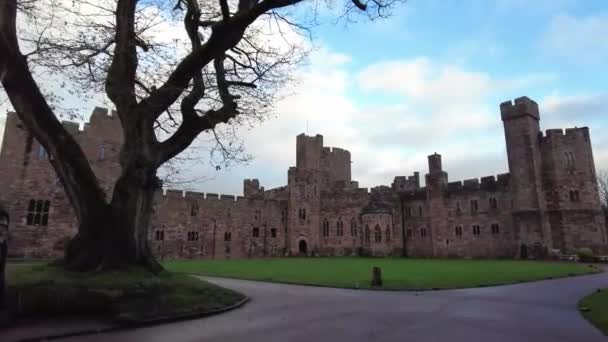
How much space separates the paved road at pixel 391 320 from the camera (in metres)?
6.29

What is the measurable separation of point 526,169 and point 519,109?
19.1 feet

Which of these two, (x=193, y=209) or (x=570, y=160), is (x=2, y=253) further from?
(x=570, y=160)

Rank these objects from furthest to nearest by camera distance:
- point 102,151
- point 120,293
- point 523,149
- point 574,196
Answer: point 523,149 → point 574,196 → point 102,151 → point 120,293

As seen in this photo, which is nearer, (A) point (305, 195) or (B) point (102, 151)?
(B) point (102, 151)

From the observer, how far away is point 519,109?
117 feet

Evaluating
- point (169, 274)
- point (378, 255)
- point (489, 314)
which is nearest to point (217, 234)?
point (378, 255)

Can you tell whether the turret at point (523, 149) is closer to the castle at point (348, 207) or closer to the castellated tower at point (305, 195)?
the castle at point (348, 207)

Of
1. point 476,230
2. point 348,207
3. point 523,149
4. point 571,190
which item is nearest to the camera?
point 571,190

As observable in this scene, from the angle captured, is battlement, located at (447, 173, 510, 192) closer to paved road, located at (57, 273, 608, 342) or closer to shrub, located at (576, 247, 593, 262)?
shrub, located at (576, 247, 593, 262)

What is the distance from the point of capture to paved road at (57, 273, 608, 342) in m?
6.29

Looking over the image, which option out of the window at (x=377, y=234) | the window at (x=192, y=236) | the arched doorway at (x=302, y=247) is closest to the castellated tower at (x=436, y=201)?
the window at (x=377, y=234)

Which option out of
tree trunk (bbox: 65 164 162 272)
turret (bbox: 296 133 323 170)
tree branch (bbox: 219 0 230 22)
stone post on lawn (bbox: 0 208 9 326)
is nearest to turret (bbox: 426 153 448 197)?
turret (bbox: 296 133 323 170)

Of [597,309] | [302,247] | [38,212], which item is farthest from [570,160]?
[38,212]

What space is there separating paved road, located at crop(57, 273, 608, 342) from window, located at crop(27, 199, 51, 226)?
2385cm
